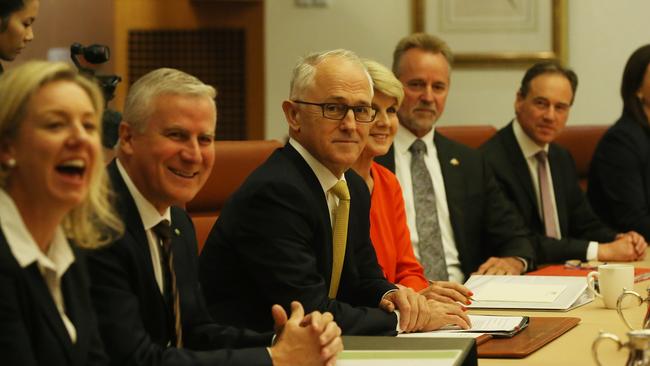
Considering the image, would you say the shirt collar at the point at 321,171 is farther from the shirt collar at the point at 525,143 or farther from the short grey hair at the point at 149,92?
the shirt collar at the point at 525,143

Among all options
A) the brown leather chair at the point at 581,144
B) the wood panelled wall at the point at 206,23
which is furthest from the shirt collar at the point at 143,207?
the wood panelled wall at the point at 206,23

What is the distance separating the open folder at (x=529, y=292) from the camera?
2619 mm

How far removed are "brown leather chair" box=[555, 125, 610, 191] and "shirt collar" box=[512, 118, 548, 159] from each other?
0.82 m

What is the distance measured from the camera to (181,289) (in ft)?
6.79

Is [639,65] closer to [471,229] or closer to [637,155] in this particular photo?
[637,155]

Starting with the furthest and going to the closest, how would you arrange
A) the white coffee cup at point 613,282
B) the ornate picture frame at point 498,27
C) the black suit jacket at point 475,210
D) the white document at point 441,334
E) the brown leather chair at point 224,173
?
the ornate picture frame at point 498,27 < the black suit jacket at point 475,210 < the brown leather chair at point 224,173 < the white coffee cup at point 613,282 < the white document at point 441,334

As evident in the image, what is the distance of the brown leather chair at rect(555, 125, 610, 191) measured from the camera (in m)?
4.86

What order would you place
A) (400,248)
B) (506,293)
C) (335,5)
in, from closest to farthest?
1. (506,293)
2. (400,248)
3. (335,5)

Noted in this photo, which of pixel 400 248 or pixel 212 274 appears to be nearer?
pixel 212 274

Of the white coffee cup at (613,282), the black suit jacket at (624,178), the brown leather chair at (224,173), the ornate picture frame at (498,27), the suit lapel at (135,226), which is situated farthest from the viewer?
the ornate picture frame at (498,27)

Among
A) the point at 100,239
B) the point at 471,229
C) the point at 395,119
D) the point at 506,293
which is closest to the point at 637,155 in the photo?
the point at 471,229

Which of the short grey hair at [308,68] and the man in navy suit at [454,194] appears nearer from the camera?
the short grey hair at [308,68]

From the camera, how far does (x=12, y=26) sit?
8.75ft

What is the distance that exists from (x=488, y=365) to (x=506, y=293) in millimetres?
750
